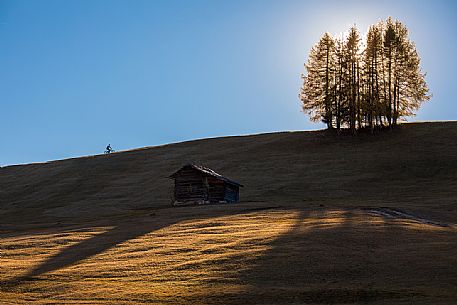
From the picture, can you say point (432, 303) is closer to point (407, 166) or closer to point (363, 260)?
point (363, 260)

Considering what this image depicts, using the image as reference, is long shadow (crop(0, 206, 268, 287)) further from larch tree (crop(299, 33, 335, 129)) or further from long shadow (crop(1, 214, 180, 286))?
larch tree (crop(299, 33, 335, 129))

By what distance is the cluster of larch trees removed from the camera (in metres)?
86.0

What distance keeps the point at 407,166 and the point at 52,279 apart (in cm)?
5104

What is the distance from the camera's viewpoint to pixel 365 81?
8838cm

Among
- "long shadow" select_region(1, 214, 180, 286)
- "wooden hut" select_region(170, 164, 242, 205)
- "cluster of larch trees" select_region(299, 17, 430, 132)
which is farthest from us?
"cluster of larch trees" select_region(299, 17, 430, 132)

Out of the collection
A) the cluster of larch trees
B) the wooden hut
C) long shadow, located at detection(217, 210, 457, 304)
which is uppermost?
the cluster of larch trees

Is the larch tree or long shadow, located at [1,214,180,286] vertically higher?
the larch tree

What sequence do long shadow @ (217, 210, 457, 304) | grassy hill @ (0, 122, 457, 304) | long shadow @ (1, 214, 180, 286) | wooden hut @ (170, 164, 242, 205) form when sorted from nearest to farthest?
1. long shadow @ (217, 210, 457, 304)
2. grassy hill @ (0, 122, 457, 304)
3. long shadow @ (1, 214, 180, 286)
4. wooden hut @ (170, 164, 242, 205)

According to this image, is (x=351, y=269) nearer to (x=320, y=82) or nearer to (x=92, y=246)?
(x=92, y=246)

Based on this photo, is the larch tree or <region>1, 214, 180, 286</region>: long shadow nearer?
<region>1, 214, 180, 286</region>: long shadow

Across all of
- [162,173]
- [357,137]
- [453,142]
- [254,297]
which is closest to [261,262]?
[254,297]

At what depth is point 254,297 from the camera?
17734mm

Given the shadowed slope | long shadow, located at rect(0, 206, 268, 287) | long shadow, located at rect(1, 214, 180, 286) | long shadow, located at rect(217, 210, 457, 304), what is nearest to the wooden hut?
the shadowed slope

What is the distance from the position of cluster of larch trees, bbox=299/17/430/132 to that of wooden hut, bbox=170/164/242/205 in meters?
34.0
